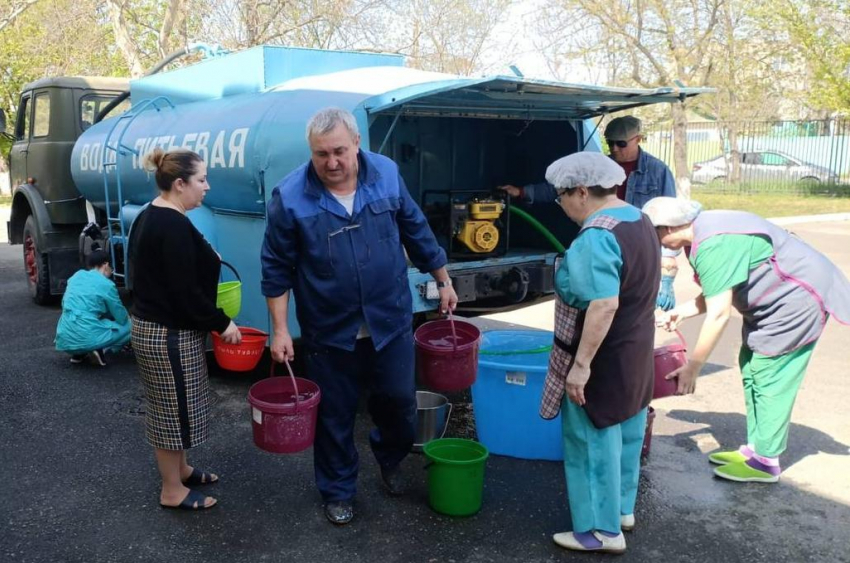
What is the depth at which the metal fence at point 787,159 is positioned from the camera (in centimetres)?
2230

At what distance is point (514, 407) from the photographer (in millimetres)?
3998

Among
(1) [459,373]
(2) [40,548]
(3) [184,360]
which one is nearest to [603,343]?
(1) [459,373]

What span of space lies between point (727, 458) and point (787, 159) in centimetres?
2284

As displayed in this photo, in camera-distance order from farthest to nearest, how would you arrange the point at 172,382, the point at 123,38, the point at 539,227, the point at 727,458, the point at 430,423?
the point at 123,38 < the point at 539,227 < the point at 430,423 < the point at 727,458 < the point at 172,382

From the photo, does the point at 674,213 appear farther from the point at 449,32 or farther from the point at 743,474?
the point at 449,32

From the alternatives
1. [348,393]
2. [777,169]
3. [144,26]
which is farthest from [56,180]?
[777,169]

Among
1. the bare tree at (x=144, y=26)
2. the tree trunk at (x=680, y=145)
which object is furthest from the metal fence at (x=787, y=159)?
the bare tree at (x=144, y=26)

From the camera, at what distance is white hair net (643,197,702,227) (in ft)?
11.2

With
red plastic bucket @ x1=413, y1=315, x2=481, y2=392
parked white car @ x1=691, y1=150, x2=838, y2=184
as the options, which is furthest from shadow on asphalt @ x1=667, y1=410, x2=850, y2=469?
parked white car @ x1=691, y1=150, x2=838, y2=184

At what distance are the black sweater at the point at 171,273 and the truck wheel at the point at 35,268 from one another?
17.2ft

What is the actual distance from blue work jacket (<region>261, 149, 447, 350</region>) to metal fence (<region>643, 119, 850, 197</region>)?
68.5 feet

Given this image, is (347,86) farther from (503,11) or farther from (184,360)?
(503,11)

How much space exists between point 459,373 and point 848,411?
2706 mm

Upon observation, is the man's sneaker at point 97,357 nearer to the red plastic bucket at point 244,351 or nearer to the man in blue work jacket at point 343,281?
the red plastic bucket at point 244,351
